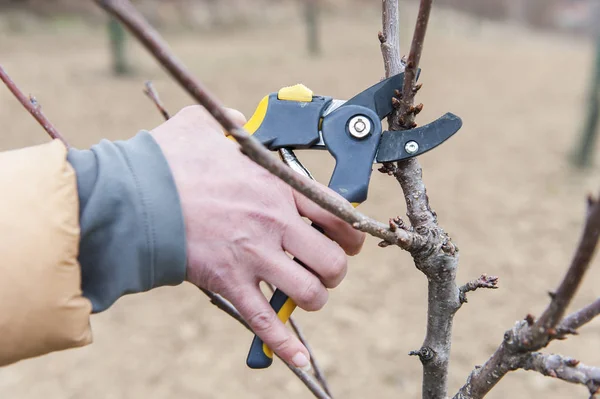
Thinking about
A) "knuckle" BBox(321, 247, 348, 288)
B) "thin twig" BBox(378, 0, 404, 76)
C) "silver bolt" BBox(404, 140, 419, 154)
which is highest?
"thin twig" BBox(378, 0, 404, 76)

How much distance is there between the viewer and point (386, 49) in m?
0.94

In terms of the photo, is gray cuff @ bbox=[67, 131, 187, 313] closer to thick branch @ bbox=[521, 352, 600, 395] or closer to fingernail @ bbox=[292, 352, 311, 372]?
fingernail @ bbox=[292, 352, 311, 372]

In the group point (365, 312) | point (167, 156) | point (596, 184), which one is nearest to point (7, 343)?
point (167, 156)

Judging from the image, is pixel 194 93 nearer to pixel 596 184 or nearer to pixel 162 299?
pixel 162 299

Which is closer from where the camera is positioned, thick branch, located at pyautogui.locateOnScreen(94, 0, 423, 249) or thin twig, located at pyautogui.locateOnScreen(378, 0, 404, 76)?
thick branch, located at pyautogui.locateOnScreen(94, 0, 423, 249)

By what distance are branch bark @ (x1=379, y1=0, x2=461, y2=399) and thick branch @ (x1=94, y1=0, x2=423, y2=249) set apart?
57 millimetres

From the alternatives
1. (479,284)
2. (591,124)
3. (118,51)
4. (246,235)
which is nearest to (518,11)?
(118,51)

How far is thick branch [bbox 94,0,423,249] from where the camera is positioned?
437 millimetres

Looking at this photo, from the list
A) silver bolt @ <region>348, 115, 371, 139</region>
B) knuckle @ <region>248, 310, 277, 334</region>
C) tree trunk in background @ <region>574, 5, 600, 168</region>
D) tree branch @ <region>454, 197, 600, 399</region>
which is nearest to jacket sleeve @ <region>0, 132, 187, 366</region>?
knuckle @ <region>248, 310, 277, 334</region>

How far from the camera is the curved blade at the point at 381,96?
967 mm

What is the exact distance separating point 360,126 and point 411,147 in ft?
0.36

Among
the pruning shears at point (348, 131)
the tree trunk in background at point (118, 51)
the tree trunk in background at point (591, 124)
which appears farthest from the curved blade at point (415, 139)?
the tree trunk in background at point (118, 51)

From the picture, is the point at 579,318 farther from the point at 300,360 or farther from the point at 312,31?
the point at 312,31

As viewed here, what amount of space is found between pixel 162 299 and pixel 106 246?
2.30 meters
